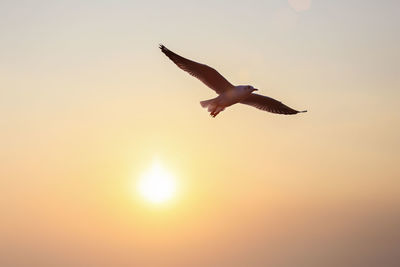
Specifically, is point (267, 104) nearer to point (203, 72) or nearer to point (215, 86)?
point (215, 86)

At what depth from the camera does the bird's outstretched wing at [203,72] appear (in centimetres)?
3345

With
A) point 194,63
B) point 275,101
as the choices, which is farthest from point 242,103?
point 194,63

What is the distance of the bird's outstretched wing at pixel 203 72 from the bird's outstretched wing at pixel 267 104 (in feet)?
11.4

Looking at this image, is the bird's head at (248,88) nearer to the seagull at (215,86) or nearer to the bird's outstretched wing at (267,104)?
the seagull at (215,86)

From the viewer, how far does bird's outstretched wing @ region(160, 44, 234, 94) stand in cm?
3345

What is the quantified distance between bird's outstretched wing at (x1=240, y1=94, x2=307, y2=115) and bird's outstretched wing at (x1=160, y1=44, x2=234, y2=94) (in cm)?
348

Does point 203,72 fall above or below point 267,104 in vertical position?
below

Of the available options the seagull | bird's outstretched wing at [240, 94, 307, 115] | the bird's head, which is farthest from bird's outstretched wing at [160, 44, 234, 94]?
bird's outstretched wing at [240, 94, 307, 115]

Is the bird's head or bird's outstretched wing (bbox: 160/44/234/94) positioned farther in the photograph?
the bird's head

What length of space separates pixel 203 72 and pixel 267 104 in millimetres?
6338

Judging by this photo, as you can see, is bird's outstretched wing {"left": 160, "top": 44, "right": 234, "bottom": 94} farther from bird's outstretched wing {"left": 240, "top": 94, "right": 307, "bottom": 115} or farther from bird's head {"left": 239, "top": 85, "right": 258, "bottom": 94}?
bird's outstretched wing {"left": 240, "top": 94, "right": 307, "bottom": 115}

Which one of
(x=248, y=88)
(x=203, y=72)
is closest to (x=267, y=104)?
(x=248, y=88)

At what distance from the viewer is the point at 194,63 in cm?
3328

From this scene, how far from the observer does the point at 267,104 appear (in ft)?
127
